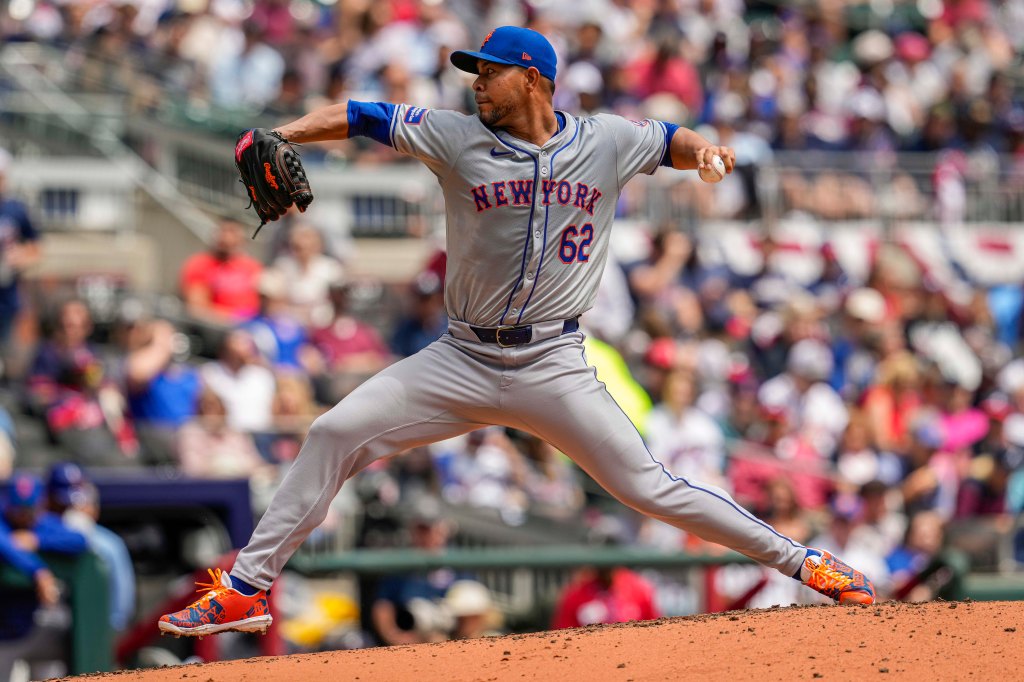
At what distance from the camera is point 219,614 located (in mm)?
5410

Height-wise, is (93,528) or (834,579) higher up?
(834,579)

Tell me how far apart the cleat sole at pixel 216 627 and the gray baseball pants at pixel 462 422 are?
0.39ft

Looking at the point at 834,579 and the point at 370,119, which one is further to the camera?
the point at 834,579

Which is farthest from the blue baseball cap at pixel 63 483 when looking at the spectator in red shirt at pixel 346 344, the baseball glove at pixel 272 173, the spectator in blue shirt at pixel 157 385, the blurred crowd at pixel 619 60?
the blurred crowd at pixel 619 60

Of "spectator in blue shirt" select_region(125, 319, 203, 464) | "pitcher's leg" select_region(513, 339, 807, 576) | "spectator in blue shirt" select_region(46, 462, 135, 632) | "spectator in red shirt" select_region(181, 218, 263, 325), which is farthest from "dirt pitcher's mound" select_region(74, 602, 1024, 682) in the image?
"spectator in red shirt" select_region(181, 218, 263, 325)

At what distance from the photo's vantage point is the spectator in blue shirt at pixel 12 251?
33.5ft

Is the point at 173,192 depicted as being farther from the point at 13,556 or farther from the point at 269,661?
the point at 269,661

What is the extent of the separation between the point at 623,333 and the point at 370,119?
20.8 ft

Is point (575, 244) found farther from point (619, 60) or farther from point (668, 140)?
point (619, 60)

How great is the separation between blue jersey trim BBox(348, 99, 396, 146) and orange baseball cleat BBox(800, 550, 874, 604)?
205 centimetres

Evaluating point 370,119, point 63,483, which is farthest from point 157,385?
point 370,119

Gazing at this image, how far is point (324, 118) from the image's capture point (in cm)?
536

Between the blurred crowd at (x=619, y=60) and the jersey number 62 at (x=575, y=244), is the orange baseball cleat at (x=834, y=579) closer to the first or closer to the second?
the jersey number 62 at (x=575, y=244)

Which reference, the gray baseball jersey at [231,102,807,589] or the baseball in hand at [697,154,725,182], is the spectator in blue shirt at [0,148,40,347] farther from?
the baseball in hand at [697,154,725,182]
